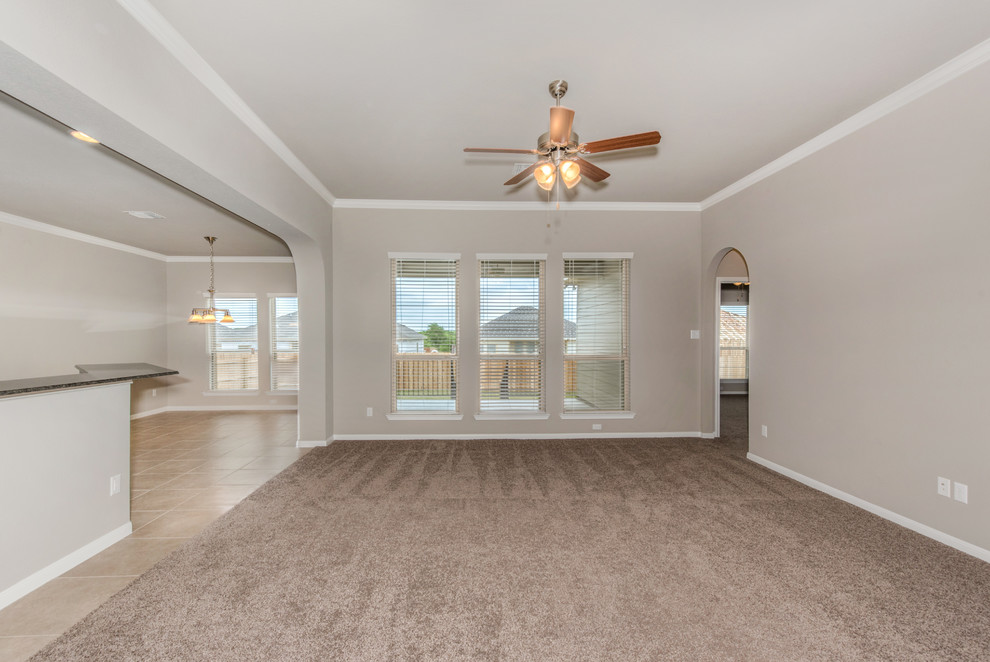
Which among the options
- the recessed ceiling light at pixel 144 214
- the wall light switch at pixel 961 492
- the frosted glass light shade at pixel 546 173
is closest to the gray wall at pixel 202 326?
the recessed ceiling light at pixel 144 214

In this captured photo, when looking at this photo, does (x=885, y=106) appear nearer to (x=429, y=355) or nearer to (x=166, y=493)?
(x=429, y=355)

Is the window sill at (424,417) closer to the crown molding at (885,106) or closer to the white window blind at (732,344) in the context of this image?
the crown molding at (885,106)

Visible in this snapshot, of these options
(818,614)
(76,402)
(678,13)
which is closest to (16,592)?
(76,402)

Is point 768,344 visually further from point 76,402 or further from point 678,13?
point 76,402

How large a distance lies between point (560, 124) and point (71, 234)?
7.07 m

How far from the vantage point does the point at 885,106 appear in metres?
2.90

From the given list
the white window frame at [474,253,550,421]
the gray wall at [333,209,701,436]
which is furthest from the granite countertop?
the white window frame at [474,253,550,421]

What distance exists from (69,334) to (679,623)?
310 inches

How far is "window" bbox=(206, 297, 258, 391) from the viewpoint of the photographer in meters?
7.46

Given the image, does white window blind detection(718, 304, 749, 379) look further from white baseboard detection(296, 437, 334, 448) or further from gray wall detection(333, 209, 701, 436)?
white baseboard detection(296, 437, 334, 448)

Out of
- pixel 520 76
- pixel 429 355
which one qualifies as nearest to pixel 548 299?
pixel 429 355

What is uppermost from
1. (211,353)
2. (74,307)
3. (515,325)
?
(74,307)

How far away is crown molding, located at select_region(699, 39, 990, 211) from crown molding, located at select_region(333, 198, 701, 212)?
1.09 metres

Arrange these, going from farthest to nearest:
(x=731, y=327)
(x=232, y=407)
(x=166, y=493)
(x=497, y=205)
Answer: (x=731, y=327)
(x=232, y=407)
(x=497, y=205)
(x=166, y=493)
